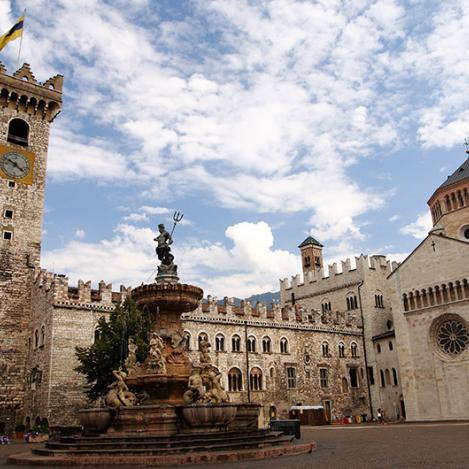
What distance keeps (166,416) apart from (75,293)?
2508 centimetres

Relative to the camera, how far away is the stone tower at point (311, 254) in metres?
66.2

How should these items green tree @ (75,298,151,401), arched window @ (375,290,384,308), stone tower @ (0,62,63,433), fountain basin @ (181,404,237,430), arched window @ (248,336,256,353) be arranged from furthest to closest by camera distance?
arched window @ (375,290,384,308)
arched window @ (248,336,256,353)
stone tower @ (0,62,63,433)
green tree @ (75,298,151,401)
fountain basin @ (181,404,237,430)

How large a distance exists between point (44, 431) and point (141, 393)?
55.9ft

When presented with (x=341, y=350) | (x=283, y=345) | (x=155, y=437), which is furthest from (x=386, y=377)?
(x=155, y=437)

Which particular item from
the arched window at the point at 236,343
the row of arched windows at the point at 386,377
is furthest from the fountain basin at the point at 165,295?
the row of arched windows at the point at 386,377

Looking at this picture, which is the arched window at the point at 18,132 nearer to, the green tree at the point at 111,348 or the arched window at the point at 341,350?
the green tree at the point at 111,348

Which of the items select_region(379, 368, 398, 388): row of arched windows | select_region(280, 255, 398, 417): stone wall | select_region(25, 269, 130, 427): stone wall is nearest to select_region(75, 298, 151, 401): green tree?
select_region(25, 269, 130, 427): stone wall

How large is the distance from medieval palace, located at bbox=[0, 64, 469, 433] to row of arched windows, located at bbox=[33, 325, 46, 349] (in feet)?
0.46

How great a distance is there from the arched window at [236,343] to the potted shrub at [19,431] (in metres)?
17.7

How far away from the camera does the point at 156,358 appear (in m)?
17.9

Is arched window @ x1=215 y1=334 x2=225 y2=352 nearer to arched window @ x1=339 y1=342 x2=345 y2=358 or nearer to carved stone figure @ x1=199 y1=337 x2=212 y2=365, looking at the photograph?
arched window @ x1=339 y1=342 x2=345 y2=358

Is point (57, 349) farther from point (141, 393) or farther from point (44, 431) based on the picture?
point (141, 393)

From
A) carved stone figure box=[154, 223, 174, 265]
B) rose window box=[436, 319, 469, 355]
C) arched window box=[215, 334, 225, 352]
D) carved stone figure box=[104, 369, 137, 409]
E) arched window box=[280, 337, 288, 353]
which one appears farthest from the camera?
arched window box=[280, 337, 288, 353]

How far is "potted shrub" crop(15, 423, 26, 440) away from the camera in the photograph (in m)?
34.0
